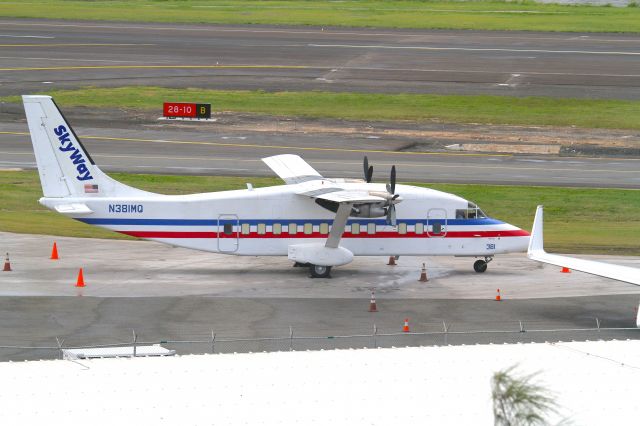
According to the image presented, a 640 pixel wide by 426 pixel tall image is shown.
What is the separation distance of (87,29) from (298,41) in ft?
69.5

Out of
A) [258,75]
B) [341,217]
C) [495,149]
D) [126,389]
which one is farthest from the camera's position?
[258,75]

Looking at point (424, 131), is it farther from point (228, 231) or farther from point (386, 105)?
point (228, 231)

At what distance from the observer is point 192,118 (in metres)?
85.6

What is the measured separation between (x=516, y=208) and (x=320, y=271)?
17632 mm

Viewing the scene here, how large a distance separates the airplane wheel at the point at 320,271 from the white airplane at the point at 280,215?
39mm

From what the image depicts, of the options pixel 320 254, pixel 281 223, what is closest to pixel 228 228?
pixel 281 223

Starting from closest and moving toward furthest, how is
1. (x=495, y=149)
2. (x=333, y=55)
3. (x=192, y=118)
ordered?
(x=495, y=149)
(x=192, y=118)
(x=333, y=55)

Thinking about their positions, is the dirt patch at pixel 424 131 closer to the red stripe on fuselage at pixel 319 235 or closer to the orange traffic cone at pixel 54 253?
the red stripe on fuselage at pixel 319 235

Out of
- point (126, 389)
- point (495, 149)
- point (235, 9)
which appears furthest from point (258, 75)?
point (126, 389)

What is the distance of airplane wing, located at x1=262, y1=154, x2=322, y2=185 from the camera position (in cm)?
4828

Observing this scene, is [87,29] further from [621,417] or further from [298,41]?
[621,417]

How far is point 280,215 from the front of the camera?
46.7m

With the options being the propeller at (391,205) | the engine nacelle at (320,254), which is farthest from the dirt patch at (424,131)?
the propeller at (391,205)

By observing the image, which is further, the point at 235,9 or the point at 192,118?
the point at 235,9
